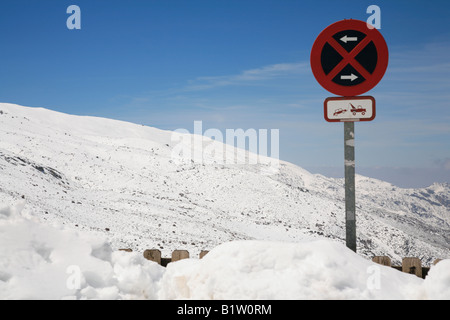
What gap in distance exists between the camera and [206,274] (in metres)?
3.98

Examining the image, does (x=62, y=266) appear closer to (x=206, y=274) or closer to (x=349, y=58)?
(x=206, y=274)

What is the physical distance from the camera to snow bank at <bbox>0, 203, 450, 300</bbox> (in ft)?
12.1

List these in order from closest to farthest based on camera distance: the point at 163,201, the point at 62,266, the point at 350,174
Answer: the point at 62,266, the point at 350,174, the point at 163,201

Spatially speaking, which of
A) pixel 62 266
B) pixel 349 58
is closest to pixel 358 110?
pixel 349 58

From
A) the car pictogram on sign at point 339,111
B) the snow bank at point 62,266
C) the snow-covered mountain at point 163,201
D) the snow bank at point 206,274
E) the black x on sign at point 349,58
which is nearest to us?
the snow bank at point 206,274

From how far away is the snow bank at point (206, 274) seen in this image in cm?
370

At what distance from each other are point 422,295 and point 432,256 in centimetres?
1787

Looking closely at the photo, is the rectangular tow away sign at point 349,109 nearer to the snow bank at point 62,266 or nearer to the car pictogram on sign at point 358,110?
the car pictogram on sign at point 358,110

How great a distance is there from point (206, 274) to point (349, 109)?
9.05 feet

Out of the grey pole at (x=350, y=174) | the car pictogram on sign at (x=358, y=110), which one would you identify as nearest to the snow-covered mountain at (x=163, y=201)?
the grey pole at (x=350, y=174)

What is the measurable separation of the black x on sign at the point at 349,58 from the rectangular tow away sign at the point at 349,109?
3.5 inches

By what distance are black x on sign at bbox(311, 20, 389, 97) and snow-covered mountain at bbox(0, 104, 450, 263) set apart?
25.0 ft

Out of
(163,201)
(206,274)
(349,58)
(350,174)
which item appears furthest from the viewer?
(163,201)
